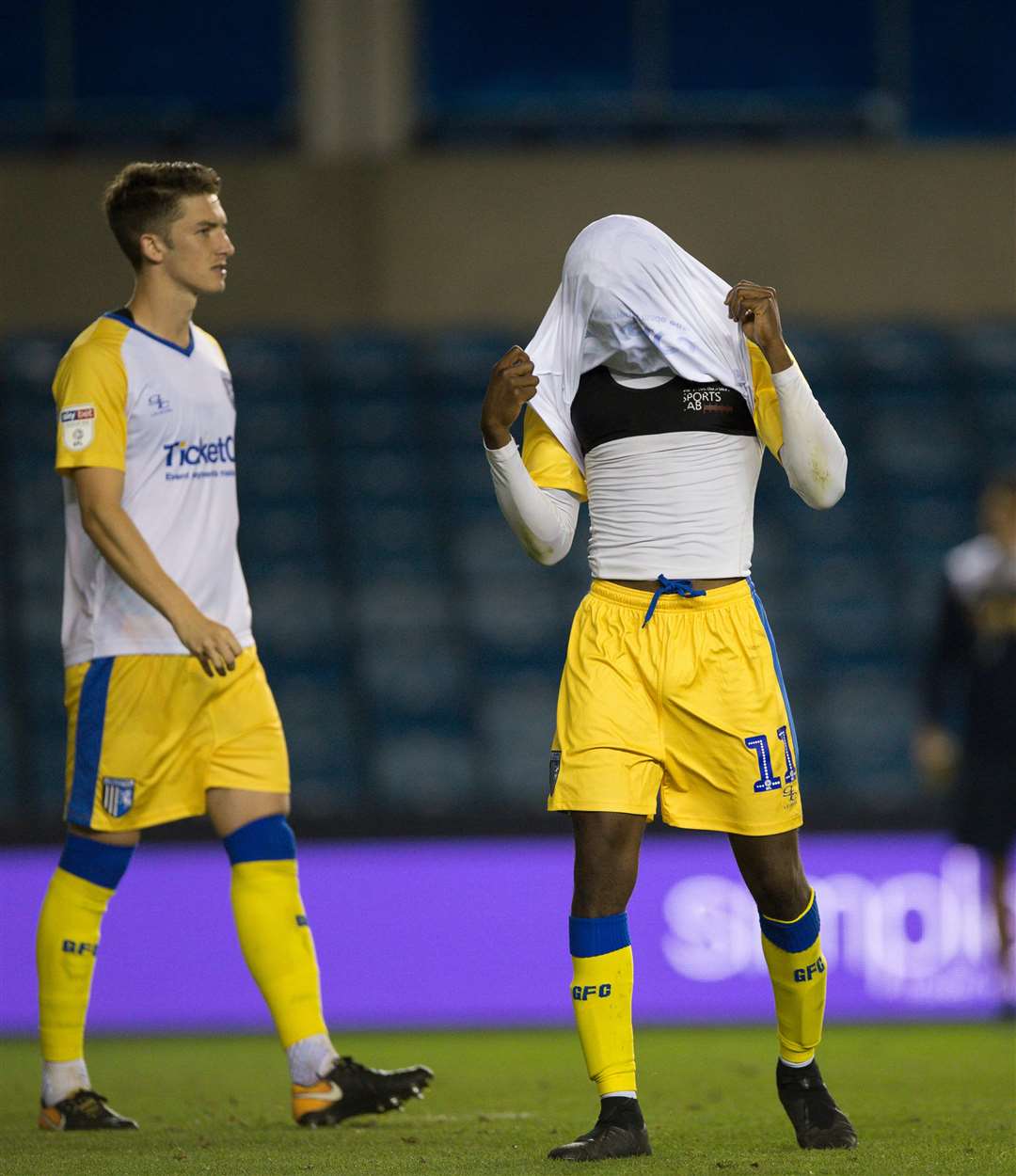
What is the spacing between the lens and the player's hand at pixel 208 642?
418cm

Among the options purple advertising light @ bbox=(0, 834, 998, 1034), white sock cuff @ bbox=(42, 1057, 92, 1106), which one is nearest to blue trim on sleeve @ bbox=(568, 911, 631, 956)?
white sock cuff @ bbox=(42, 1057, 92, 1106)

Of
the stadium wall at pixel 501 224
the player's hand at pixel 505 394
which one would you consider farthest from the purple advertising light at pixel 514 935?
the stadium wall at pixel 501 224

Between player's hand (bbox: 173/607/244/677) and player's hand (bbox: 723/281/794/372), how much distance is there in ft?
3.85

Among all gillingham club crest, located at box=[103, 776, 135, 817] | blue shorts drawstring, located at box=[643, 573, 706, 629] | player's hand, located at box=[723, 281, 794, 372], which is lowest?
gillingham club crest, located at box=[103, 776, 135, 817]

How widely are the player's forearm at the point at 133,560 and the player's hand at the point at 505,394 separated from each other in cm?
75

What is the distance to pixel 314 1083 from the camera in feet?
14.4

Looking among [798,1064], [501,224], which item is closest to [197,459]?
[798,1064]

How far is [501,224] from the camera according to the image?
11.4m

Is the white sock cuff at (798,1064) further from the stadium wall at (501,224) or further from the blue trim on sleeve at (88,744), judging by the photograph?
the stadium wall at (501,224)

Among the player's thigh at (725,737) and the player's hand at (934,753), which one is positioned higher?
the player's thigh at (725,737)

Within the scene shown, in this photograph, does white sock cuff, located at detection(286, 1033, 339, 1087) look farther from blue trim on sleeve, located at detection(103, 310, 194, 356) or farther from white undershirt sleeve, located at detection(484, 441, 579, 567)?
blue trim on sleeve, located at detection(103, 310, 194, 356)

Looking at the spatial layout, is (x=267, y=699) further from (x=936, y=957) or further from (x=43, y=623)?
(x=43, y=623)

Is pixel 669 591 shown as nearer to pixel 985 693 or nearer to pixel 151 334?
pixel 151 334

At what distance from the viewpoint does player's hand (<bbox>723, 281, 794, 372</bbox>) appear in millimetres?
3861
